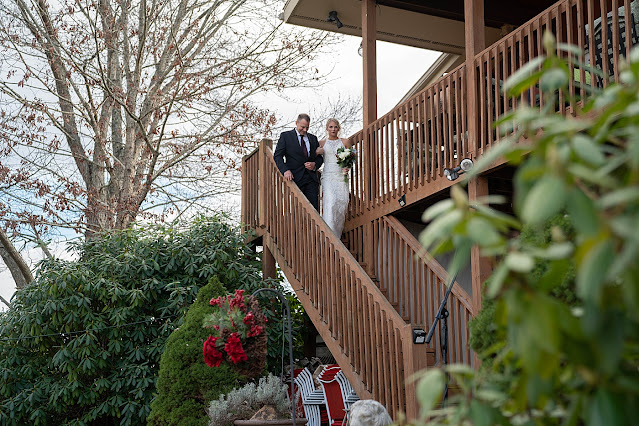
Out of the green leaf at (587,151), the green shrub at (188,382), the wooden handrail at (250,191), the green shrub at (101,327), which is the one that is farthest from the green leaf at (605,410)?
the wooden handrail at (250,191)

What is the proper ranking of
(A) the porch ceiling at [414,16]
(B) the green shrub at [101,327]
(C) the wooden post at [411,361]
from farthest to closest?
(A) the porch ceiling at [414,16]
(B) the green shrub at [101,327]
(C) the wooden post at [411,361]

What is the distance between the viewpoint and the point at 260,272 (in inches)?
398

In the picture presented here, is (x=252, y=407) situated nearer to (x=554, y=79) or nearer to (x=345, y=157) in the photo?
(x=345, y=157)

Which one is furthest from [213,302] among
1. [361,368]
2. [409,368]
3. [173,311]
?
[173,311]

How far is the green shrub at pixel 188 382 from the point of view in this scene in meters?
6.83

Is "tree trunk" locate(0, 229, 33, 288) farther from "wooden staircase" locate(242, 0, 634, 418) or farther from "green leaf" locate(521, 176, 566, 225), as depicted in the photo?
"green leaf" locate(521, 176, 566, 225)

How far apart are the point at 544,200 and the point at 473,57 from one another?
6.54 m

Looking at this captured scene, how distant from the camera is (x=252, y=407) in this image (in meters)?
6.51

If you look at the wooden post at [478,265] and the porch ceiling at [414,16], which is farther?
the porch ceiling at [414,16]

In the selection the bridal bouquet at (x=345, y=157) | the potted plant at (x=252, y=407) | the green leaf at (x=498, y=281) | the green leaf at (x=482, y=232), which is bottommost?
the potted plant at (x=252, y=407)

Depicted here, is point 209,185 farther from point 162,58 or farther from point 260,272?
point 260,272

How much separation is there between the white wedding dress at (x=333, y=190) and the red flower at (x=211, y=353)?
122 inches

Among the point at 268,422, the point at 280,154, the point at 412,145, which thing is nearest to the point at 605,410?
the point at 268,422

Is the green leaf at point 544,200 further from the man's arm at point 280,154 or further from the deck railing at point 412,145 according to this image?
the man's arm at point 280,154
